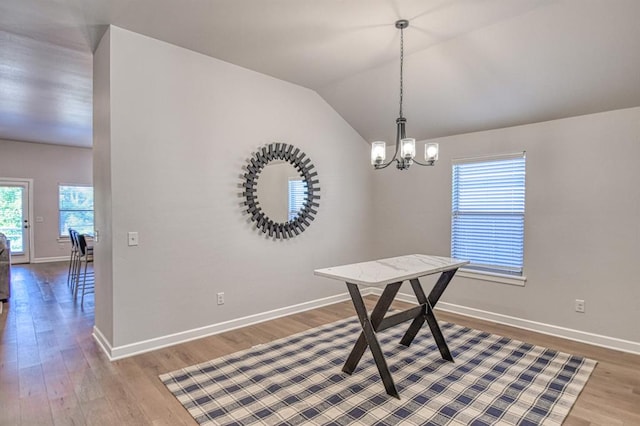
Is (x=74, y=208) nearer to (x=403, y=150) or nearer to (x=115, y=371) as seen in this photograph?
(x=115, y=371)

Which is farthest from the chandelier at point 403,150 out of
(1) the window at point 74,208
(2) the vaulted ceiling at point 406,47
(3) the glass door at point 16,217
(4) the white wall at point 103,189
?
(3) the glass door at point 16,217

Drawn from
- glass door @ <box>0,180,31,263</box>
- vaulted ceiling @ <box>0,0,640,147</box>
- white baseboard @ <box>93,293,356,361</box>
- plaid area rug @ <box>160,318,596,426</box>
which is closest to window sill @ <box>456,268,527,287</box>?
plaid area rug @ <box>160,318,596,426</box>

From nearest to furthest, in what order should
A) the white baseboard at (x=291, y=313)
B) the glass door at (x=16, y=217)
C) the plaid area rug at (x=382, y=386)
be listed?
the plaid area rug at (x=382, y=386) → the white baseboard at (x=291, y=313) → the glass door at (x=16, y=217)

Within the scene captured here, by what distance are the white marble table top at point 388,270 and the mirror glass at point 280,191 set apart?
4.83 ft

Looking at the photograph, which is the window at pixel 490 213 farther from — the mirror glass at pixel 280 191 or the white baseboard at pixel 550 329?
the mirror glass at pixel 280 191

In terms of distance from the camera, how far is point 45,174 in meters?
8.15

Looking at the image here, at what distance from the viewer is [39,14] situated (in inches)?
107

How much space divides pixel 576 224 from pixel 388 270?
218 centimetres

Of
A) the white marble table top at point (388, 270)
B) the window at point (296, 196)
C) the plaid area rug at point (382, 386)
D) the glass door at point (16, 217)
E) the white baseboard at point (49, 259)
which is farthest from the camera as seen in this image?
the white baseboard at point (49, 259)

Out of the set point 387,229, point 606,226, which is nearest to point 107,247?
point 387,229

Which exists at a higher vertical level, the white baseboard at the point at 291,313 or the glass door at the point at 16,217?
the glass door at the point at 16,217

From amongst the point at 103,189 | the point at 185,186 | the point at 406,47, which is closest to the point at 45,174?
the point at 103,189

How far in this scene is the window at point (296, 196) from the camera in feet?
14.1

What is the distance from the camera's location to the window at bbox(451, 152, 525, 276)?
12.8 feet
